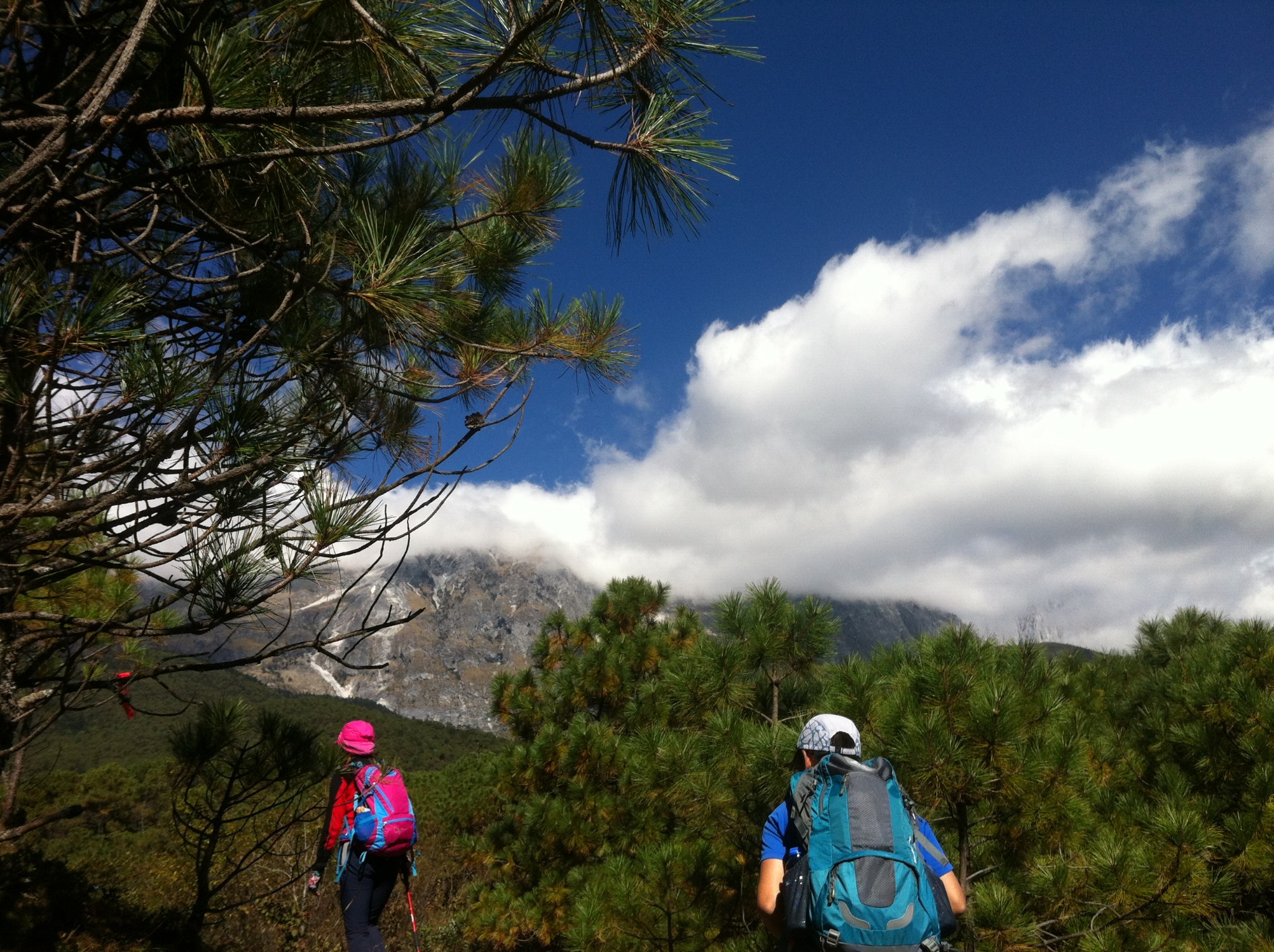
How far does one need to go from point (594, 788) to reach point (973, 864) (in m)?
4.08

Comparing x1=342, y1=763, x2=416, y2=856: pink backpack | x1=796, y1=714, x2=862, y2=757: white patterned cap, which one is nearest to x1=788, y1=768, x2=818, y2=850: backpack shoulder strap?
x1=796, y1=714, x2=862, y2=757: white patterned cap

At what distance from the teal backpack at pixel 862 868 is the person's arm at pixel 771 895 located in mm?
159

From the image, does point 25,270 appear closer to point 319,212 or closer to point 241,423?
point 241,423

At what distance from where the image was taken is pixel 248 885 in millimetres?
9414

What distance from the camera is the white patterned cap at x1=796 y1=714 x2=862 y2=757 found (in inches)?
92.6

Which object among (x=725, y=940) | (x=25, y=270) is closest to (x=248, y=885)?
(x=725, y=940)

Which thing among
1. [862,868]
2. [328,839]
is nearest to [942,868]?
[862,868]

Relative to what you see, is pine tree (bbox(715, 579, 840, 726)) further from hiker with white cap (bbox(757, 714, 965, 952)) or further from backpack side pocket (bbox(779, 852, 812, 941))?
backpack side pocket (bbox(779, 852, 812, 941))

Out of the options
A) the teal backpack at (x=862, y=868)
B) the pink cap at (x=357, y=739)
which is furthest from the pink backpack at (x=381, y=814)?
the teal backpack at (x=862, y=868)

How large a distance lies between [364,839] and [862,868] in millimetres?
2679

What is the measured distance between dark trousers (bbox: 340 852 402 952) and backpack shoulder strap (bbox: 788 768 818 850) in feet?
7.99

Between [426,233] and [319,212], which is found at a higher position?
[319,212]

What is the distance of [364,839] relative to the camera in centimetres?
358

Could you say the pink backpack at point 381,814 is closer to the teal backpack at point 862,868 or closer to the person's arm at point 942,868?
the teal backpack at point 862,868
